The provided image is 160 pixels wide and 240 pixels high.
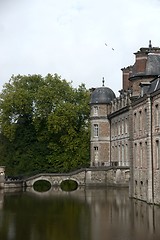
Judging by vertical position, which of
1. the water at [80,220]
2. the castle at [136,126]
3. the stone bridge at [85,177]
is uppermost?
the castle at [136,126]

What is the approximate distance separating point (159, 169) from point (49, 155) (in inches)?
980

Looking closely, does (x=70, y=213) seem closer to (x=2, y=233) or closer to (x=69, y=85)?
(x=2, y=233)

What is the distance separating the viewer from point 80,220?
800 inches

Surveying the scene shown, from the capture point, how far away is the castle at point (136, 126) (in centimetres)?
2630

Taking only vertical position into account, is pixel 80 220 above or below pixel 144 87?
below

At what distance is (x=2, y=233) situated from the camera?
1688 cm

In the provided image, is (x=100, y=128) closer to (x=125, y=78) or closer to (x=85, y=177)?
(x=125, y=78)

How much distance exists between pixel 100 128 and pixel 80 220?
1158 inches

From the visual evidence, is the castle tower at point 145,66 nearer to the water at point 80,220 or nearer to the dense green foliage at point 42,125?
the water at point 80,220

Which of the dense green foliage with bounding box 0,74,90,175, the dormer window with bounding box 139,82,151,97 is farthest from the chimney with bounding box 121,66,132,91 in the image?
the dormer window with bounding box 139,82,151,97

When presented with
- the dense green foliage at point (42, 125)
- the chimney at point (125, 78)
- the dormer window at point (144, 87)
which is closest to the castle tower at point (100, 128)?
the dense green foliage at point (42, 125)

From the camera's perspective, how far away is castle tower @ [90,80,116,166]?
48.9 m

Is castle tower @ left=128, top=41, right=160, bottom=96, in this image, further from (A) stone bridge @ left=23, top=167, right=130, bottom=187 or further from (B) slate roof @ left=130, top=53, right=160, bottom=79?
(A) stone bridge @ left=23, top=167, right=130, bottom=187

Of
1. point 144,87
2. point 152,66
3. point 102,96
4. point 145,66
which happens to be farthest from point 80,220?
point 102,96
